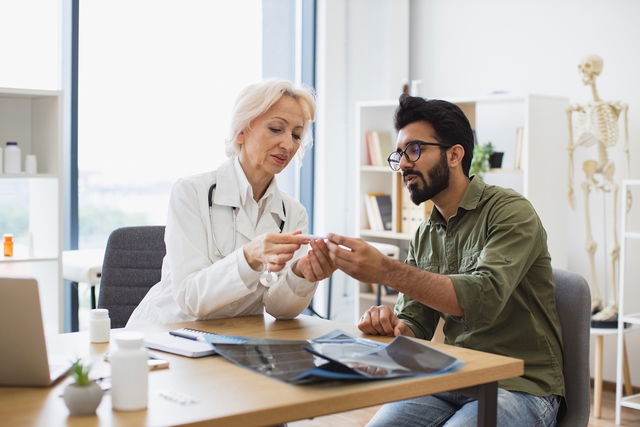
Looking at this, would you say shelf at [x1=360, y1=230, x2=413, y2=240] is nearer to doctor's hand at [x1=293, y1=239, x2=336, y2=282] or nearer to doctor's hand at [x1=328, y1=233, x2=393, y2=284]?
doctor's hand at [x1=293, y1=239, x2=336, y2=282]

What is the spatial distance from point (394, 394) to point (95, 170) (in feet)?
10.9

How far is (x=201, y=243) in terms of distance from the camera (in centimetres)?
237

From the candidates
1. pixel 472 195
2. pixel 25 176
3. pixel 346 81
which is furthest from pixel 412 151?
pixel 346 81

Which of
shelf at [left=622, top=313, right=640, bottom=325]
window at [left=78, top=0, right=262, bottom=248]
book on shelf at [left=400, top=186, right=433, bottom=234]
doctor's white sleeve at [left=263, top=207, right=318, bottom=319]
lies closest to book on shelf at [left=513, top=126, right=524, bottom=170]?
book on shelf at [left=400, top=186, right=433, bottom=234]

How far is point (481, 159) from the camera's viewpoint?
182 inches

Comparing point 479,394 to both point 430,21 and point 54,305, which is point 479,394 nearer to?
point 54,305

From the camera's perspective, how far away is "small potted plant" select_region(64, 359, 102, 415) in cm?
135

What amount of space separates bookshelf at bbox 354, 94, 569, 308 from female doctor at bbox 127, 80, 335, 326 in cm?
→ 210

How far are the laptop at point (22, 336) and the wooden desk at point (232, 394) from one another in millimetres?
28

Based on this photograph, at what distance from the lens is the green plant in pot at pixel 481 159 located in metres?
4.62

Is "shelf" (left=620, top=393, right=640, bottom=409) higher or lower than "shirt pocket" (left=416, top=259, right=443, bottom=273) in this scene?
lower

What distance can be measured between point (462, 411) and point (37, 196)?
2.68 meters

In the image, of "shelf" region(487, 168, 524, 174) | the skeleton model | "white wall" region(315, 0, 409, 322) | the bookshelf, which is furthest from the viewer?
"white wall" region(315, 0, 409, 322)

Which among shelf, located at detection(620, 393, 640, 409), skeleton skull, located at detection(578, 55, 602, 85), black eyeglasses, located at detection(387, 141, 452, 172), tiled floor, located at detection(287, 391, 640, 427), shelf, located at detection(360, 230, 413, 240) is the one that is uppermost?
skeleton skull, located at detection(578, 55, 602, 85)
